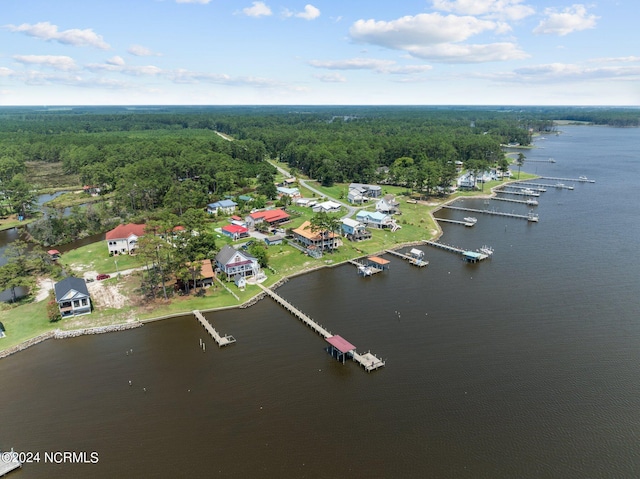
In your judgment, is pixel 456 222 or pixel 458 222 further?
pixel 456 222

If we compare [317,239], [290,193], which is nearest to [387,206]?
[317,239]

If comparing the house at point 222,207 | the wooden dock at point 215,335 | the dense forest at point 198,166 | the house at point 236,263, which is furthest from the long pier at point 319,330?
the dense forest at point 198,166

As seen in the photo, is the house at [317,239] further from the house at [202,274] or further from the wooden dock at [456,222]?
the wooden dock at [456,222]

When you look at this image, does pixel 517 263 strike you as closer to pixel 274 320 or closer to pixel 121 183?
pixel 274 320

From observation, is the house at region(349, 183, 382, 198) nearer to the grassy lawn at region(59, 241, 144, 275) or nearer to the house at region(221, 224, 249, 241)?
the house at region(221, 224, 249, 241)

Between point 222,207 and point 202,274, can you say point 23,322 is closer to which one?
point 202,274

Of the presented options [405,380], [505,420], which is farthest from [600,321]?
[405,380]
